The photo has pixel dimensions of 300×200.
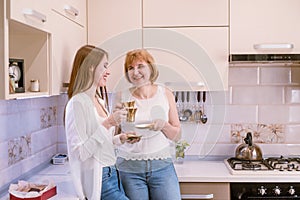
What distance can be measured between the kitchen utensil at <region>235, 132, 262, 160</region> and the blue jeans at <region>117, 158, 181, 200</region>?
2.02 feet

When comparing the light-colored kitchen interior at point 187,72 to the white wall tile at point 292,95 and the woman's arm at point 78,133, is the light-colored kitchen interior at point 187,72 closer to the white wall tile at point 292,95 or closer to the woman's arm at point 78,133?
the white wall tile at point 292,95

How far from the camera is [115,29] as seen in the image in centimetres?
261

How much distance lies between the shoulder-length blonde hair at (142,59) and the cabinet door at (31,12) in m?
0.67

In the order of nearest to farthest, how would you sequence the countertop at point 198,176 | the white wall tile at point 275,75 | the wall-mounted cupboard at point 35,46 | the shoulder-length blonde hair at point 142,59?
the wall-mounted cupboard at point 35,46 → the countertop at point 198,176 → the shoulder-length blonde hair at point 142,59 → the white wall tile at point 275,75

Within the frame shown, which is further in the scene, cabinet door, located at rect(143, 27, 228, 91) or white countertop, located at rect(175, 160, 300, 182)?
cabinet door, located at rect(143, 27, 228, 91)

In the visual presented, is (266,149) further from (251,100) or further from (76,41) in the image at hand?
(76,41)

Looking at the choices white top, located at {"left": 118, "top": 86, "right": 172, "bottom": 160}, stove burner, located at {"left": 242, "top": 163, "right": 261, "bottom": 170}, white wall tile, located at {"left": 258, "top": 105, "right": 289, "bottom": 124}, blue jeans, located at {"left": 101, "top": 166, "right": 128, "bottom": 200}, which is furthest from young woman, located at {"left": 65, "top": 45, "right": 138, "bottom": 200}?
white wall tile, located at {"left": 258, "top": 105, "right": 289, "bottom": 124}

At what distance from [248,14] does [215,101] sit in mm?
679

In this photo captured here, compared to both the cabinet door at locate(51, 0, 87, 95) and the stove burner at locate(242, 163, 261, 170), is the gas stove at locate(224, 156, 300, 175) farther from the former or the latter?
the cabinet door at locate(51, 0, 87, 95)

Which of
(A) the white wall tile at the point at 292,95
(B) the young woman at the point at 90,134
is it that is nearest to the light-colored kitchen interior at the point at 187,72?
(A) the white wall tile at the point at 292,95

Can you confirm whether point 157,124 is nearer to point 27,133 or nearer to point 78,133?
point 78,133

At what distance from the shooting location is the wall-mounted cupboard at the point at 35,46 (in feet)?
4.92

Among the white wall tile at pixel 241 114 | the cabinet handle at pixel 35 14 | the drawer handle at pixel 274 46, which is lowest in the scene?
the white wall tile at pixel 241 114

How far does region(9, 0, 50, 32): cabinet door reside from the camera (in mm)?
1521
